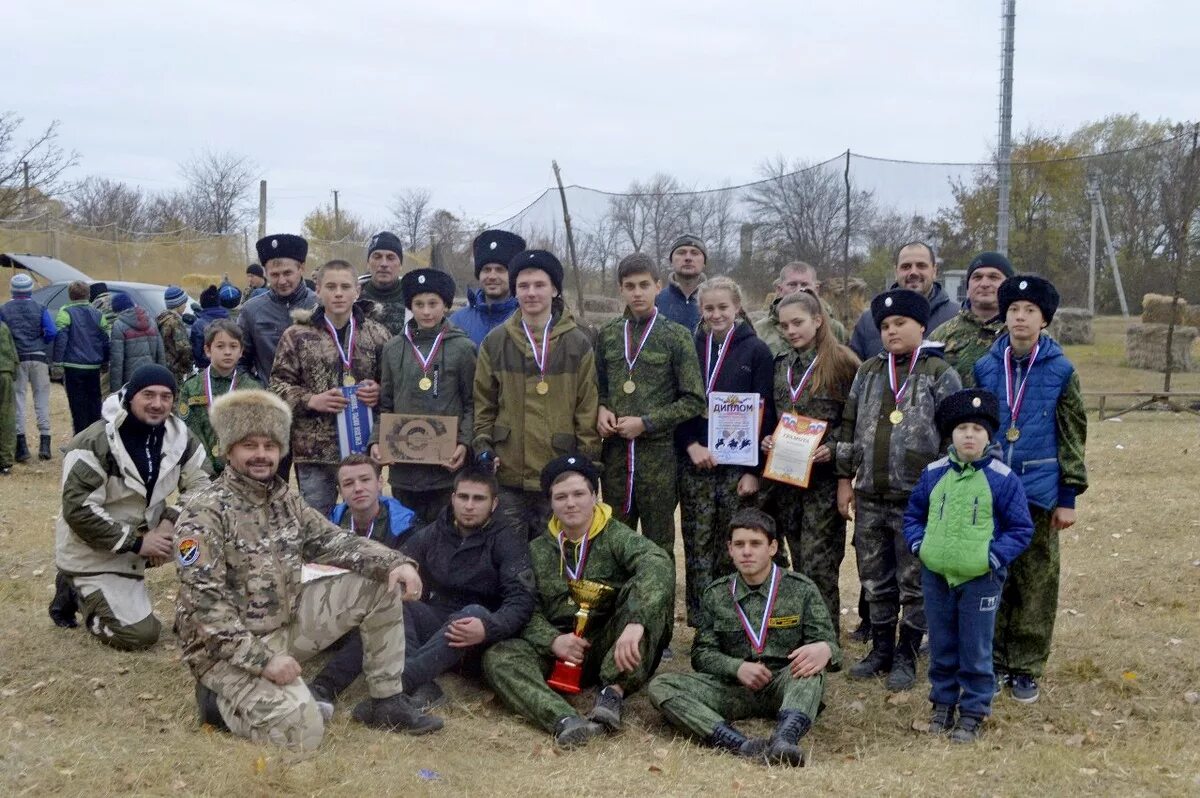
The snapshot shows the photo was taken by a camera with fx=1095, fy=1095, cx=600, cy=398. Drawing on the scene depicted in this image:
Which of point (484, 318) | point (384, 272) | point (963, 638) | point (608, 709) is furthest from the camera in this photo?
point (384, 272)

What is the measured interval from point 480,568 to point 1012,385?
2832mm

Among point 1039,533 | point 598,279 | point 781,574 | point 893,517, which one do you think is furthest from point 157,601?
point 598,279

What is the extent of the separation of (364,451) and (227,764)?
7.84 ft

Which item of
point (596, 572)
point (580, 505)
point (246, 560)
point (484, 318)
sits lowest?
point (596, 572)

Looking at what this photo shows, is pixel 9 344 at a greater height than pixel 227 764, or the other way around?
pixel 9 344

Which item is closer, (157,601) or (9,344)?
(157,601)

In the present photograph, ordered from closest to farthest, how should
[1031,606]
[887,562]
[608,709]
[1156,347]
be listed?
[608,709], [1031,606], [887,562], [1156,347]

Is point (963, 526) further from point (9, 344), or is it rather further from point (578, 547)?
point (9, 344)

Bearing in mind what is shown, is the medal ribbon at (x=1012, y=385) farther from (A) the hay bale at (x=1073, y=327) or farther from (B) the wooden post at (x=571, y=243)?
(A) the hay bale at (x=1073, y=327)

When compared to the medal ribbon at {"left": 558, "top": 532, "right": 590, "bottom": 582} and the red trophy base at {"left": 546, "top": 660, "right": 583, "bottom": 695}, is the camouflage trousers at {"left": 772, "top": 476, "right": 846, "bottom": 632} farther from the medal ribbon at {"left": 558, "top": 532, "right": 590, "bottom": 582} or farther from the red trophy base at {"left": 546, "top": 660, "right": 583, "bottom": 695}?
the red trophy base at {"left": 546, "top": 660, "right": 583, "bottom": 695}

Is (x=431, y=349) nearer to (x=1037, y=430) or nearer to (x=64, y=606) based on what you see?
(x=64, y=606)

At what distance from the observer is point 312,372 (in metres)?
6.29

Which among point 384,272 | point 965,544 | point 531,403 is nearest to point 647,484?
point 531,403

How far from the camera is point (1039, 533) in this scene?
5.43 metres
